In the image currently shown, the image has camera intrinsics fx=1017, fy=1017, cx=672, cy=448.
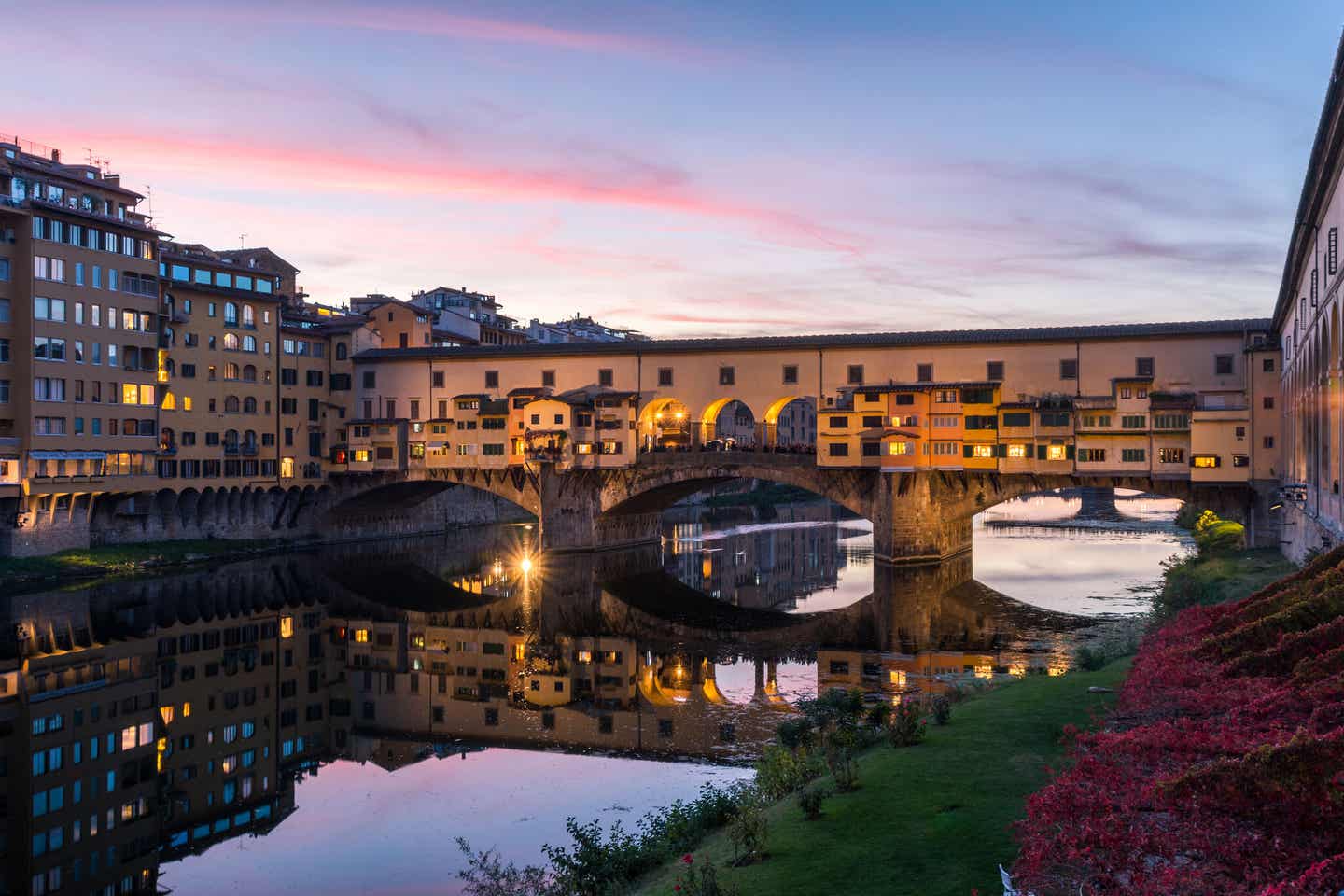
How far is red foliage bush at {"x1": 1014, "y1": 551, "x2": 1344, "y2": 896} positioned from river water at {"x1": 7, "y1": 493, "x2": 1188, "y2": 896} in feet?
39.2

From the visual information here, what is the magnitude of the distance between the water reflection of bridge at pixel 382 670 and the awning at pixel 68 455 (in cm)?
890

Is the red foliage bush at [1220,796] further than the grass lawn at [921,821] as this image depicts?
No

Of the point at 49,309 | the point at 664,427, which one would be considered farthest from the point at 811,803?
the point at 664,427

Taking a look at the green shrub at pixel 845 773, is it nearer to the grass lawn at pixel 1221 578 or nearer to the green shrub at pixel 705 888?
the green shrub at pixel 705 888

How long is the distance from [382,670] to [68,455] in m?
32.8

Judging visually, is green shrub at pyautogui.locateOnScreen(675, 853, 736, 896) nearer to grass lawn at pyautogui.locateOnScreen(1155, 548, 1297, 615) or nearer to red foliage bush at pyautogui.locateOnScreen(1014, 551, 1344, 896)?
red foliage bush at pyautogui.locateOnScreen(1014, 551, 1344, 896)

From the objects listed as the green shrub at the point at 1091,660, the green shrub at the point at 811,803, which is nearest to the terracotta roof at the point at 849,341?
the green shrub at the point at 1091,660

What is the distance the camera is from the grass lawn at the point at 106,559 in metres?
54.5

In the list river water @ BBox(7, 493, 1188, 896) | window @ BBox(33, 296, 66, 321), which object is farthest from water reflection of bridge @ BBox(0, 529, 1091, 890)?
window @ BBox(33, 296, 66, 321)

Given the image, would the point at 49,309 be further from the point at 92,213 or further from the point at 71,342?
the point at 92,213

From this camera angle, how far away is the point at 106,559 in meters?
59.3

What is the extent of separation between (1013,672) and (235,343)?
199 feet

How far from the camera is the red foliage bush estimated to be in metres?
8.79

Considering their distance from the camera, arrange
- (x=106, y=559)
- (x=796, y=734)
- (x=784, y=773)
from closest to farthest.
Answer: (x=784, y=773) < (x=796, y=734) < (x=106, y=559)
